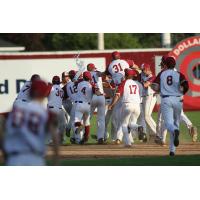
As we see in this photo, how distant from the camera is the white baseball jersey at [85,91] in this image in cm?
2178

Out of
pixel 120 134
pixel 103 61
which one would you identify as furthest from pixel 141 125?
pixel 103 61

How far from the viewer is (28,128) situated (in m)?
11.2

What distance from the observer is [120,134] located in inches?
847

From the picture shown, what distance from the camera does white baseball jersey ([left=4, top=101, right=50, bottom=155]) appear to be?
11219 mm

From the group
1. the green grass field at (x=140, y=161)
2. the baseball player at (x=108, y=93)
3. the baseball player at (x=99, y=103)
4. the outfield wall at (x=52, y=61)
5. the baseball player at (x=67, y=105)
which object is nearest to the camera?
the green grass field at (x=140, y=161)

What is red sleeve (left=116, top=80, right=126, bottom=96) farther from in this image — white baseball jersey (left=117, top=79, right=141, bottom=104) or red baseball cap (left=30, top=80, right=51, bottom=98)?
red baseball cap (left=30, top=80, right=51, bottom=98)

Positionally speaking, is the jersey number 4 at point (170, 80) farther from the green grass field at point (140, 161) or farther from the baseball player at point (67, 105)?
the baseball player at point (67, 105)

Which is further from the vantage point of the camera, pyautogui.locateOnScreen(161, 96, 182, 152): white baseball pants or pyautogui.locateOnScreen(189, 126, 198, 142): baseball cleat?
pyautogui.locateOnScreen(189, 126, 198, 142): baseball cleat

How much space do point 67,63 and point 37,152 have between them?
19.6 m

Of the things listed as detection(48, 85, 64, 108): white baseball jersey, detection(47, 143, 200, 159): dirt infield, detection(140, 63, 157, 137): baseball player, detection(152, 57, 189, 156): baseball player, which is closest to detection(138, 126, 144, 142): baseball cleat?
detection(47, 143, 200, 159): dirt infield

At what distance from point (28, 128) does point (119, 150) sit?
30.1 feet

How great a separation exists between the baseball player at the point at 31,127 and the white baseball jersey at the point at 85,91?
10.4 metres

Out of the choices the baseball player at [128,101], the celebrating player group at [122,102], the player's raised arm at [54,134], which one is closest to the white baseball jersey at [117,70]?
the celebrating player group at [122,102]

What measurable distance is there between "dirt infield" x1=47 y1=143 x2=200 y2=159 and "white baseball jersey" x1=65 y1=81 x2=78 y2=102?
3.39 feet
